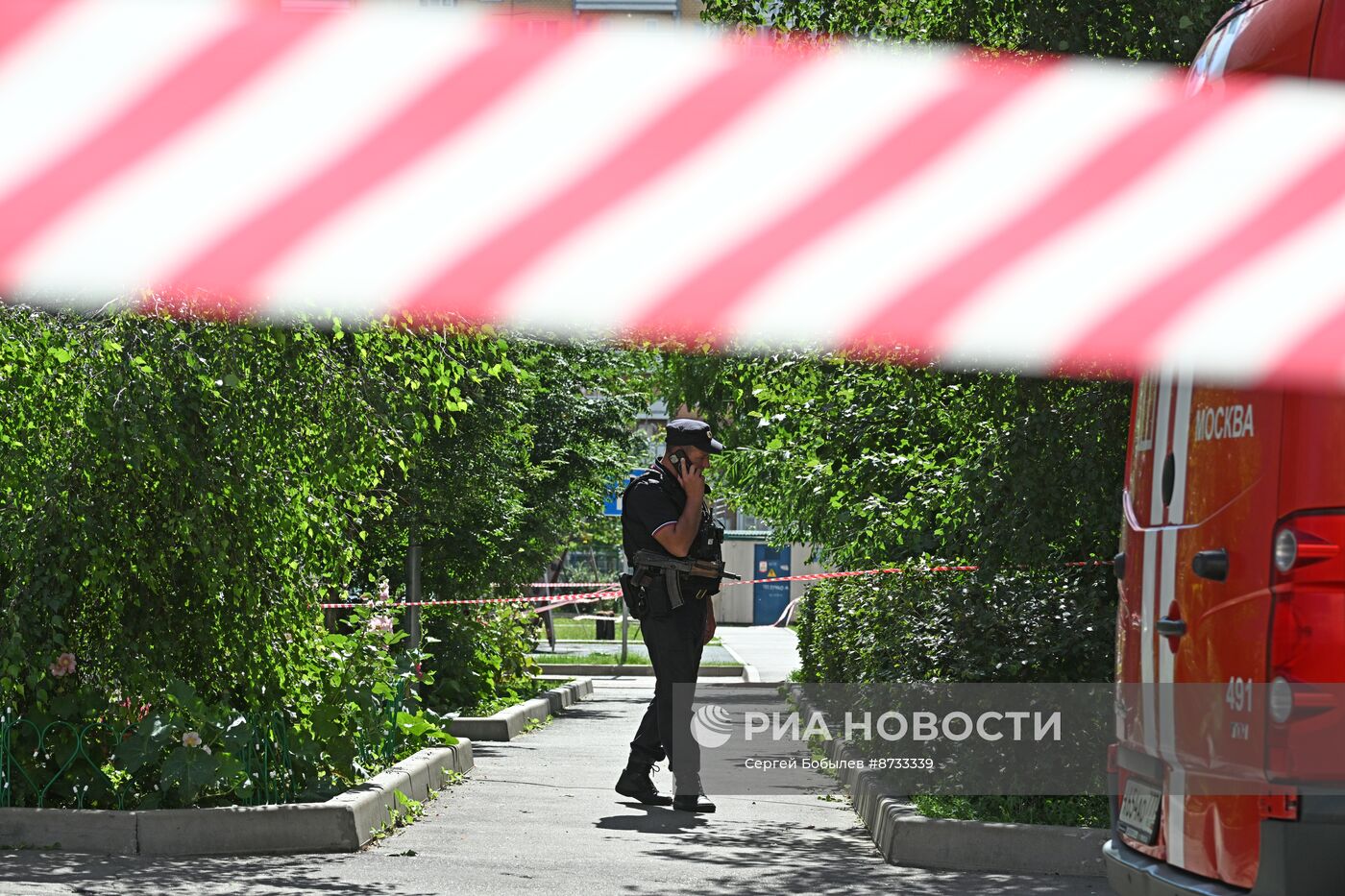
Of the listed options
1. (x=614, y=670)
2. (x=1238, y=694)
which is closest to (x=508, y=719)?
(x=1238, y=694)

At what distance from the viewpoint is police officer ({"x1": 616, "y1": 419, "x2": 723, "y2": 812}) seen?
875cm

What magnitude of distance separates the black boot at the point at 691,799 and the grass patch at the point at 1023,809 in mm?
1157

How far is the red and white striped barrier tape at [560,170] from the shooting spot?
2789 mm

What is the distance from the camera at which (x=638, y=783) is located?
9195 mm

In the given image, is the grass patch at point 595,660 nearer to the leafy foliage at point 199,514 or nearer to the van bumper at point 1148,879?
the leafy foliage at point 199,514

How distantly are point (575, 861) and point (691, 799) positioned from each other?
1.60m

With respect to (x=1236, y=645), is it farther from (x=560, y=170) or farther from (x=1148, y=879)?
(x=560, y=170)

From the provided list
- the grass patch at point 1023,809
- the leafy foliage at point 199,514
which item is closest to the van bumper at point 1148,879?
the grass patch at point 1023,809

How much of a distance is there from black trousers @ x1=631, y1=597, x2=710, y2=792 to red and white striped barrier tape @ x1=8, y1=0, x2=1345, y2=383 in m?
5.16

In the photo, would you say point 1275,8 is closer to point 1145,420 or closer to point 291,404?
point 1145,420

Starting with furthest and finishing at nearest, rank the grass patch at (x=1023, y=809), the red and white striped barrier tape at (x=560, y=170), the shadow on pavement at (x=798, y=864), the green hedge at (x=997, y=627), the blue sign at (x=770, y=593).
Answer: the blue sign at (x=770, y=593) < the green hedge at (x=997, y=627) < the grass patch at (x=1023, y=809) < the shadow on pavement at (x=798, y=864) < the red and white striped barrier tape at (x=560, y=170)

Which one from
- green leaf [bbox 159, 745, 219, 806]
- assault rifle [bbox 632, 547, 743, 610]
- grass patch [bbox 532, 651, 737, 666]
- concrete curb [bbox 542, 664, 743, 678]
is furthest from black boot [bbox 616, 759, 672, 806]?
grass patch [bbox 532, 651, 737, 666]

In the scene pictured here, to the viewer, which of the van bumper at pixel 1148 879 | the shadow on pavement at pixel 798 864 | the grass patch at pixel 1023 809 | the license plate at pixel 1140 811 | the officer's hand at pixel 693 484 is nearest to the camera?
the van bumper at pixel 1148 879

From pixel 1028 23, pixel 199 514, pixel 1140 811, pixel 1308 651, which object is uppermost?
pixel 1028 23
